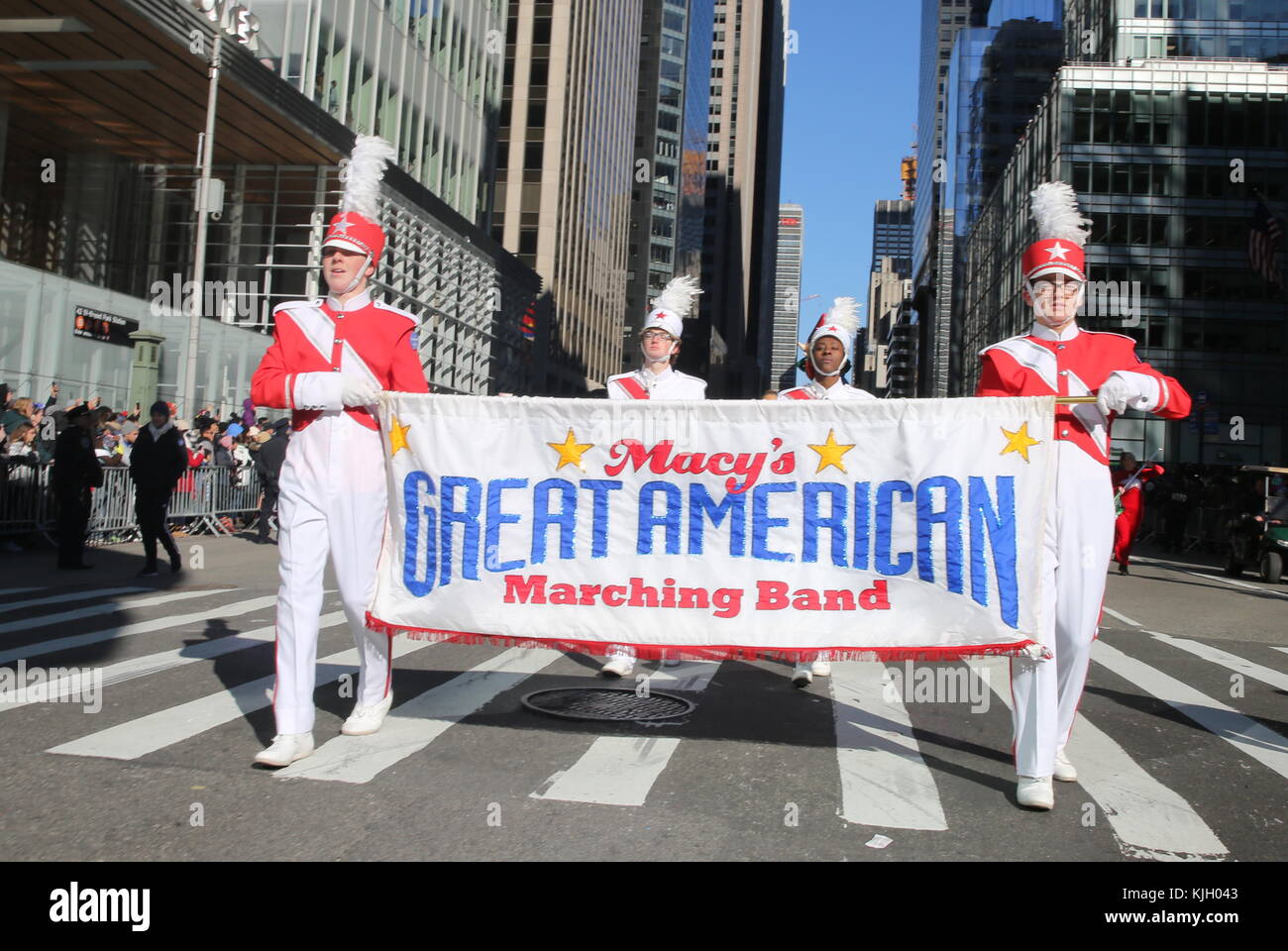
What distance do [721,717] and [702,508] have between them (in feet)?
4.70

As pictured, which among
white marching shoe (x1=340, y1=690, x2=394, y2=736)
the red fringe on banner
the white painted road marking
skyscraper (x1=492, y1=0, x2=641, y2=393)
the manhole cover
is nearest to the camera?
the red fringe on banner

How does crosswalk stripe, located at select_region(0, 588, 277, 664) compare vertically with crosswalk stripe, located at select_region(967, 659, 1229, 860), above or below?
above

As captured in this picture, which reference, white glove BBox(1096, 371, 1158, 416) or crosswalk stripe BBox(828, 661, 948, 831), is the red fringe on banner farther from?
white glove BBox(1096, 371, 1158, 416)

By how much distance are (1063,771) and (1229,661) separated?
5.49 m

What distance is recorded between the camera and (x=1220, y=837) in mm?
4492

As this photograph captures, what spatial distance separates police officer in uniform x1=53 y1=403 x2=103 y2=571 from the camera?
530 inches

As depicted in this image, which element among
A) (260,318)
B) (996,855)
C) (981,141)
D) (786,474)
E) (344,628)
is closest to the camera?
(996,855)

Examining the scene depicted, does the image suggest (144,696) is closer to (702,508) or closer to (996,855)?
(702,508)

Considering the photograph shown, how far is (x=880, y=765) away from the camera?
5438 mm

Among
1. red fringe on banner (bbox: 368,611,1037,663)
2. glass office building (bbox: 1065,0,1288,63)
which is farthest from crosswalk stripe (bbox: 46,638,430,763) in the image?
glass office building (bbox: 1065,0,1288,63)

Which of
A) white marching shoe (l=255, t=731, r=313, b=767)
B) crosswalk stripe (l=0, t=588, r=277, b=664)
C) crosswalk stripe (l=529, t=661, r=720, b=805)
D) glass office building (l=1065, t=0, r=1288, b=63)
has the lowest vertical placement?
crosswalk stripe (l=529, t=661, r=720, b=805)

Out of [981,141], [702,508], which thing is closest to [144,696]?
[702,508]

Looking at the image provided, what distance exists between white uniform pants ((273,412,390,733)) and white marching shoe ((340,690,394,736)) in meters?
0.22

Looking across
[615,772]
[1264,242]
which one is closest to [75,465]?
[615,772]
